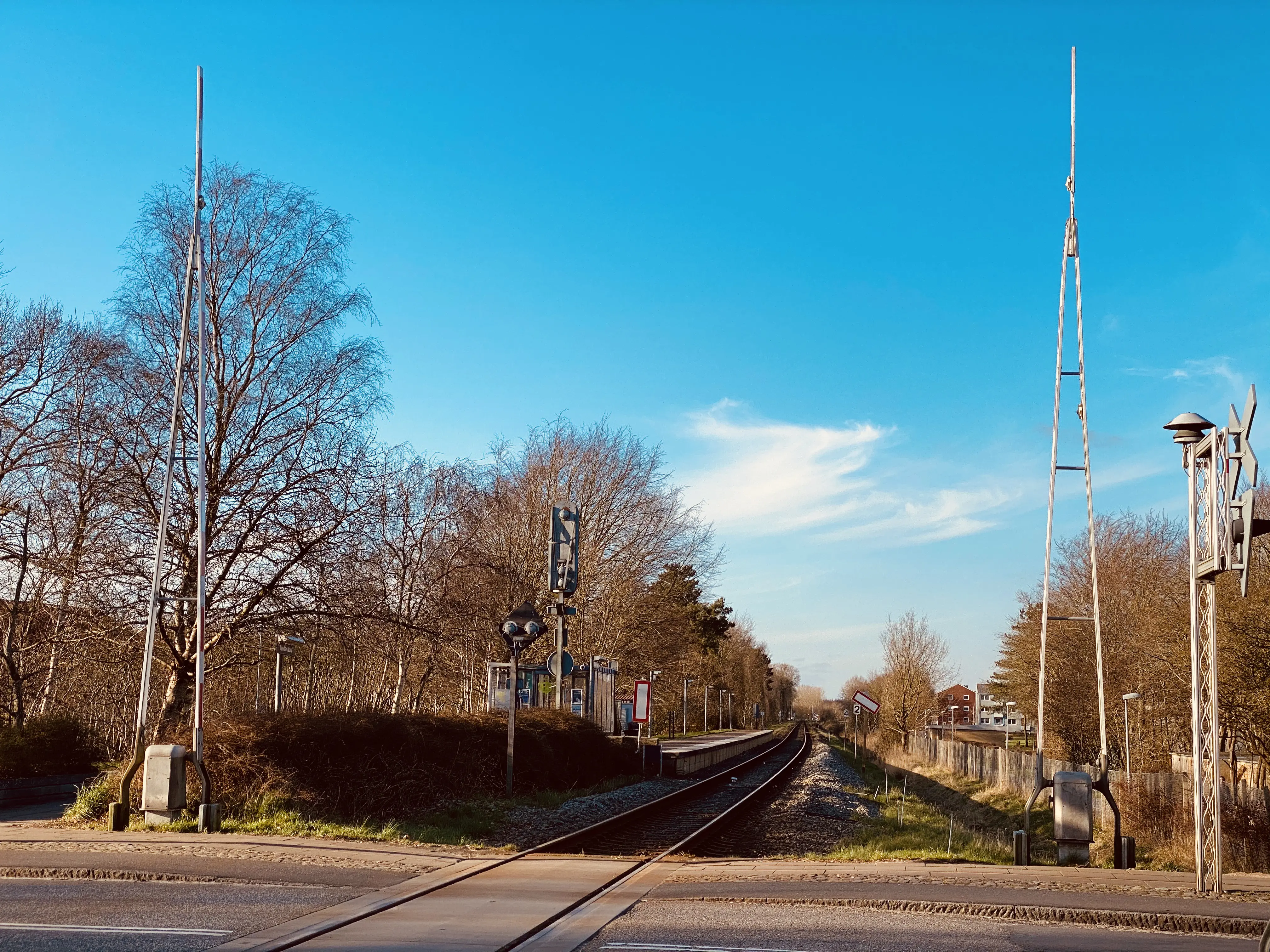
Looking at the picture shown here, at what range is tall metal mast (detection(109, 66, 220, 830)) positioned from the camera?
14891mm

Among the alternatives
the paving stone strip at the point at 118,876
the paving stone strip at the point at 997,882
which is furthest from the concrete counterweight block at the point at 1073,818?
the paving stone strip at the point at 118,876

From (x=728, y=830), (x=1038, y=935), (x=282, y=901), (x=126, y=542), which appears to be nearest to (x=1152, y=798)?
(x=728, y=830)

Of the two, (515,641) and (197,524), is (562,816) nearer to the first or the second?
(515,641)

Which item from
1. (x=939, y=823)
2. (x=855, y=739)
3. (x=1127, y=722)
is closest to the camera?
(x=939, y=823)

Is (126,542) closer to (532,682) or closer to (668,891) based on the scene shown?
(668,891)

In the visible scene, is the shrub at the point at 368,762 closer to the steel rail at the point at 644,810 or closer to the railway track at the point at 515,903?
the steel rail at the point at 644,810

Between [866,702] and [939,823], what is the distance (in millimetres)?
3097

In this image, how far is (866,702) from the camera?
26.0 meters

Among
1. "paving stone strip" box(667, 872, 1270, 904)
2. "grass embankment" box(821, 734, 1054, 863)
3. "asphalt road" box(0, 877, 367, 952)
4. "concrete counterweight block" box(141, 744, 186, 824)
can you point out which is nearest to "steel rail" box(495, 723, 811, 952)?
"paving stone strip" box(667, 872, 1270, 904)

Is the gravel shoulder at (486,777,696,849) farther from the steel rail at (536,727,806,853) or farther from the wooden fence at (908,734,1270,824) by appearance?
the wooden fence at (908,734,1270,824)

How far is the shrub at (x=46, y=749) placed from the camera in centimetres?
2062

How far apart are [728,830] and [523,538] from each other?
936 inches

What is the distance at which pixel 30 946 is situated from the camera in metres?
8.06

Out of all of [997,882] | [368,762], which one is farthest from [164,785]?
[997,882]
